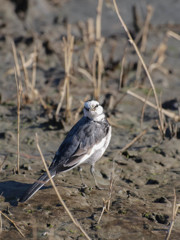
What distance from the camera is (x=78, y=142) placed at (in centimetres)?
500

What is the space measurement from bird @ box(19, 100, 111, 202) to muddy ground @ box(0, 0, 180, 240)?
0.26 meters

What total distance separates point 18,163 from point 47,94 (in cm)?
279

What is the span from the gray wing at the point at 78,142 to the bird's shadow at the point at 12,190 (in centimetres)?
41

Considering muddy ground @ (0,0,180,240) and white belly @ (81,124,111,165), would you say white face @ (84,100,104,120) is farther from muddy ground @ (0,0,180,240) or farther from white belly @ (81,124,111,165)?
muddy ground @ (0,0,180,240)

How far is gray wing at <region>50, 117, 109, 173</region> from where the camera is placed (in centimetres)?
476

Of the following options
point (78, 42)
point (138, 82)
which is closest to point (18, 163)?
point (138, 82)

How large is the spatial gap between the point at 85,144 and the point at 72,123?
1718 mm

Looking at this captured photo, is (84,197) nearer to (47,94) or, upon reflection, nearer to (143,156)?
(143,156)

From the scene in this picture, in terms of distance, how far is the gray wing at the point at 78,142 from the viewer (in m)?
4.76

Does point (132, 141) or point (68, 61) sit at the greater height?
point (68, 61)

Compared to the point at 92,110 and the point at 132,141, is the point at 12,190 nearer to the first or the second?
the point at 92,110

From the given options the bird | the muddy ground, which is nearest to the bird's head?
the bird

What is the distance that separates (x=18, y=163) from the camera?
17.0ft

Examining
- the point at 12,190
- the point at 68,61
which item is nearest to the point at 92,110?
the point at 68,61
